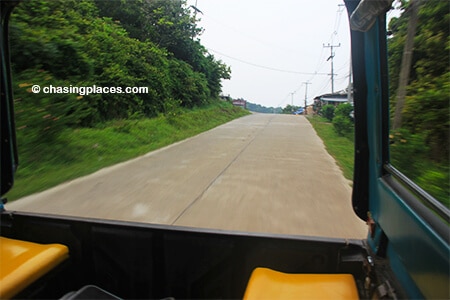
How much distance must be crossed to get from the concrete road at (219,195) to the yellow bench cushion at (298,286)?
180 cm

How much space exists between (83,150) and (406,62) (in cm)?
700

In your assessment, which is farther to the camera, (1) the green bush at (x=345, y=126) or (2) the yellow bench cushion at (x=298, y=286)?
(1) the green bush at (x=345, y=126)

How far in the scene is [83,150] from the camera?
7.02 metres

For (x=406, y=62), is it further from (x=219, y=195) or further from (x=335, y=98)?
(x=219, y=195)

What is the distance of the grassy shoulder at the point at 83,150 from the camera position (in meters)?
4.94

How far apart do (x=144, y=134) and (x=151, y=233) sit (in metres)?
8.68

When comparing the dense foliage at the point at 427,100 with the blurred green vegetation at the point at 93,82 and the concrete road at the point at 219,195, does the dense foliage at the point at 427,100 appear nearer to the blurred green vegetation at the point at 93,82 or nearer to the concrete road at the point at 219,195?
the concrete road at the point at 219,195

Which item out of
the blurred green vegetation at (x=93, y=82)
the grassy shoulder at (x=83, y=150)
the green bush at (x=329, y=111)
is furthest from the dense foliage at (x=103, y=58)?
the green bush at (x=329, y=111)

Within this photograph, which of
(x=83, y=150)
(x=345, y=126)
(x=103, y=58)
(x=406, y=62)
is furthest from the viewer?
(x=103, y=58)

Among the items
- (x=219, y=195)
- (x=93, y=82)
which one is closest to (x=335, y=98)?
(x=219, y=195)

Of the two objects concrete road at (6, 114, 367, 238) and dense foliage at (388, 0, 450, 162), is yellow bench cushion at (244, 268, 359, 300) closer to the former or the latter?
dense foliage at (388, 0, 450, 162)

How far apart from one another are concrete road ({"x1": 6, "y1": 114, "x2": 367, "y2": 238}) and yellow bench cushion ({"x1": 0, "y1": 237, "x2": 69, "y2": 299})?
1830mm

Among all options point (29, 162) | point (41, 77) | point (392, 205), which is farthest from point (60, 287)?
point (41, 77)

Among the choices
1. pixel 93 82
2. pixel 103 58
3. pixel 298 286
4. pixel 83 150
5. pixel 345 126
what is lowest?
pixel 298 286
